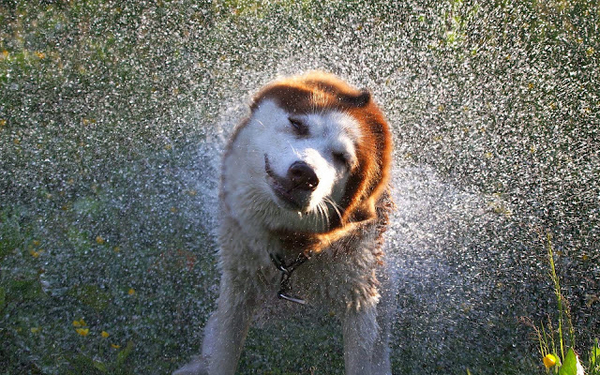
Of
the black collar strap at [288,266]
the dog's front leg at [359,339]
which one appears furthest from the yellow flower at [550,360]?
the black collar strap at [288,266]

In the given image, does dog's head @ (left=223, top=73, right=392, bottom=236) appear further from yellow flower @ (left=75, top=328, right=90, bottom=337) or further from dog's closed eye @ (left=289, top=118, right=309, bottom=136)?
yellow flower @ (left=75, top=328, right=90, bottom=337)

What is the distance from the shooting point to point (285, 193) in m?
2.54

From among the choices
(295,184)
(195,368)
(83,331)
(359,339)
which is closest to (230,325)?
(195,368)

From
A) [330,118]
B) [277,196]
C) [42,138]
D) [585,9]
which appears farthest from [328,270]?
[585,9]

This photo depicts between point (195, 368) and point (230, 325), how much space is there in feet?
1.29

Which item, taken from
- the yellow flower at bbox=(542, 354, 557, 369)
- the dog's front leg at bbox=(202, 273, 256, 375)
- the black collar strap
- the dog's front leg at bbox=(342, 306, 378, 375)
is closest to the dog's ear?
the black collar strap

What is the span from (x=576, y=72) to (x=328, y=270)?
3090 mm

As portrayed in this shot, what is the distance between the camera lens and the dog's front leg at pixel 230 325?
2.99m

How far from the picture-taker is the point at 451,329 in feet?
12.5

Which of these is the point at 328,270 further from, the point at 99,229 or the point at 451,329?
the point at 99,229

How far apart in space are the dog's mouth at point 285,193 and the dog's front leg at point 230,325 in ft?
2.08

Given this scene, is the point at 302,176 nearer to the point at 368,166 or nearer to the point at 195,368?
the point at 368,166

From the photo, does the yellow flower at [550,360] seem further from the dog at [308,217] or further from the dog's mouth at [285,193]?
the dog's mouth at [285,193]

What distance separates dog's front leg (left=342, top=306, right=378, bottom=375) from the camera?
2934mm
